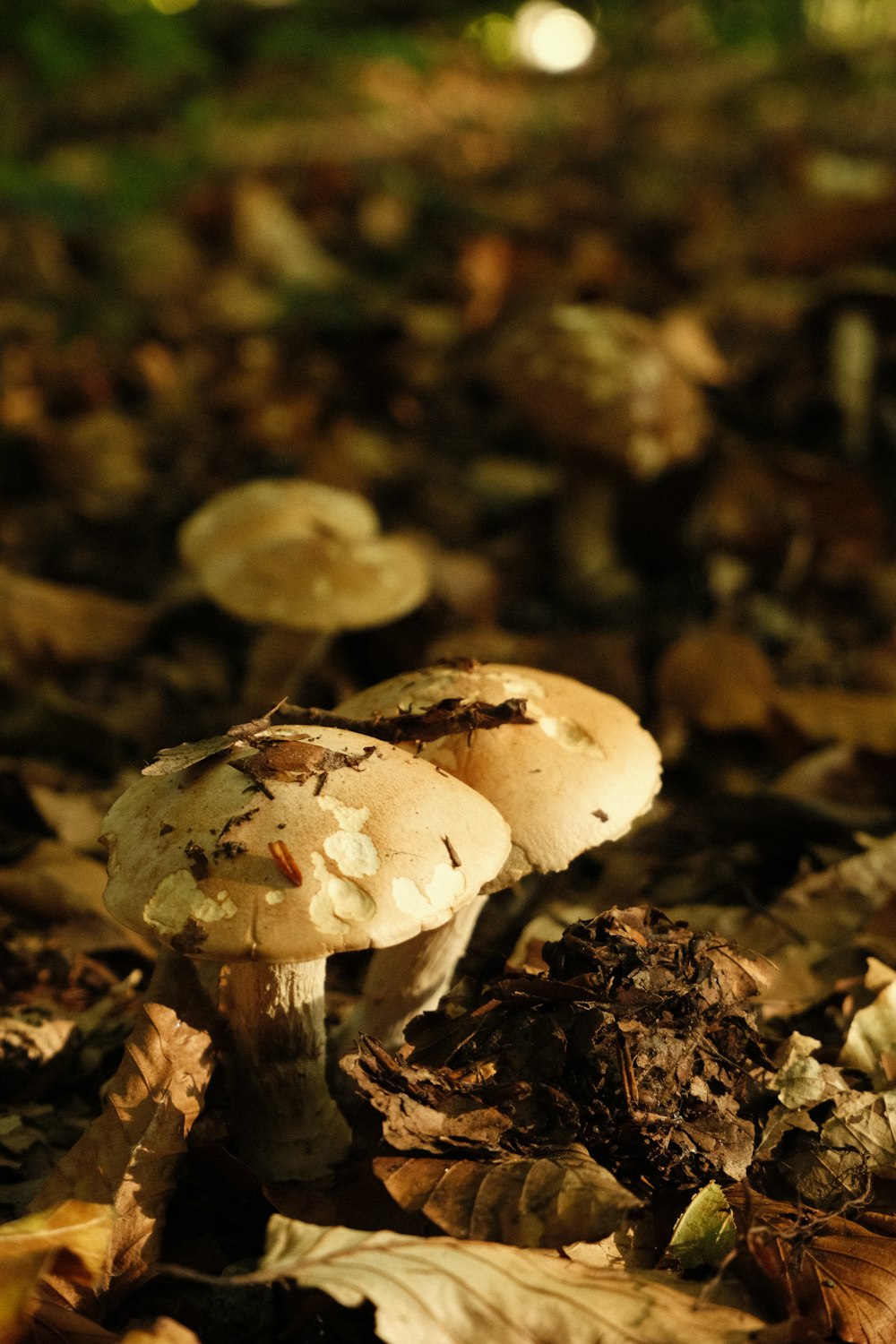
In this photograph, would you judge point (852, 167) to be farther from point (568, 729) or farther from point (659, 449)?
point (568, 729)

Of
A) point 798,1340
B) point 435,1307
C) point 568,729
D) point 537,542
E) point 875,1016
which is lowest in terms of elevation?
point 537,542

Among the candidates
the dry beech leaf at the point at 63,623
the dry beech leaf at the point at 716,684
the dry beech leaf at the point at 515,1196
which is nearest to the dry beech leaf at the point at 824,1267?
the dry beech leaf at the point at 515,1196

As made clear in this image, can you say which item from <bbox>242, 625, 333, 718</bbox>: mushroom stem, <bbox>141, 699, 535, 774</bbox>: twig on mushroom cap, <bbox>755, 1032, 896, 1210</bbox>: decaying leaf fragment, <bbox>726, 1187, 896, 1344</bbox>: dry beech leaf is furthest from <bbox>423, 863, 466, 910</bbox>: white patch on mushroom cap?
<bbox>242, 625, 333, 718</bbox>: mushroom stem

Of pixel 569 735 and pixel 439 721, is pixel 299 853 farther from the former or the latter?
pixel 569 735

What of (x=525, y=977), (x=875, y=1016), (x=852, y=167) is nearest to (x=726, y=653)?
(x=875, y=1016)

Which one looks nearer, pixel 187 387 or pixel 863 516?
pixel 863 516

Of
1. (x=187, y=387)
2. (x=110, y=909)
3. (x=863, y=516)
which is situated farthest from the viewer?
(x=187, y=387)
